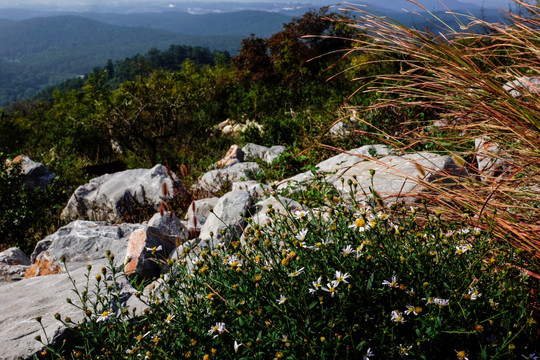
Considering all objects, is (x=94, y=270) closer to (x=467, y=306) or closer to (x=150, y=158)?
(x=467, y=306)

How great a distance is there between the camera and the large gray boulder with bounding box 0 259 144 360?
2.22 metres

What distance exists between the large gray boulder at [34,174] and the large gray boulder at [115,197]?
102cm

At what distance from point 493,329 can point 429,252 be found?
1.22 feet

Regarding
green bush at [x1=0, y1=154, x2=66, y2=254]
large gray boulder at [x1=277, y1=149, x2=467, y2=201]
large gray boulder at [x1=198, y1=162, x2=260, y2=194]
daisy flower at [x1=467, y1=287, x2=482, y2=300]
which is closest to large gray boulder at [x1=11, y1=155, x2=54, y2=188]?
green bush at [x1=0, y1=154, x2=66, y2=254]

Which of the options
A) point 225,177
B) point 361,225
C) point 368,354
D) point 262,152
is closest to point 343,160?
point 225,177

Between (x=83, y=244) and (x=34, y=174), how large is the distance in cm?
284

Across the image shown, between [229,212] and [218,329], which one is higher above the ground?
[218,329]

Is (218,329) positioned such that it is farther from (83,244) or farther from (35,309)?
(83,244)

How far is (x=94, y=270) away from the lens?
3119mm

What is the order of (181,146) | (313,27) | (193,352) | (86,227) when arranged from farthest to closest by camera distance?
(313,27), (181,146), (86,227), (193,352)

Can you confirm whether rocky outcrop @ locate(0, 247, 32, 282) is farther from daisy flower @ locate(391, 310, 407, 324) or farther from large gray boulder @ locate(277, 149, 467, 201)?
daisy flower @ locate(391, 310, 407, 324)

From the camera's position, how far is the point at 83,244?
151 inches

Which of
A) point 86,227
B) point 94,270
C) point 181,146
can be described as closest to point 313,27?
point 181,146

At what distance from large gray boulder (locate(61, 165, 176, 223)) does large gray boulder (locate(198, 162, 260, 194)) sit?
47 cm
